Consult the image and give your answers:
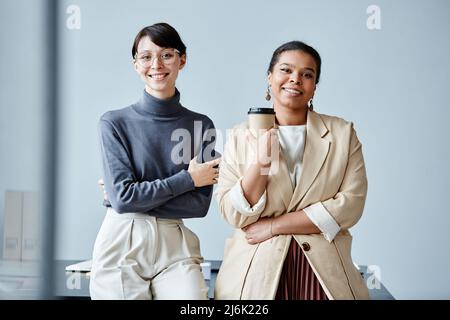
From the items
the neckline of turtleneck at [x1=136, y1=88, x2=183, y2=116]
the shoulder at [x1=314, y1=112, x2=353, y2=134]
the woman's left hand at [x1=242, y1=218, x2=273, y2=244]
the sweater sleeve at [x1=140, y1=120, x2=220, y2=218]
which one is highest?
the neckline of turtleneck at [x1=136, y1=88, x2=183, y2=116]

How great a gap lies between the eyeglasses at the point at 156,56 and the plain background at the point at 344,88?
0.07 metres

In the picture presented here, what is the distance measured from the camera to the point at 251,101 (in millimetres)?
1477

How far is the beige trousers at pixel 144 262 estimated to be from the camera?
1.38 metres

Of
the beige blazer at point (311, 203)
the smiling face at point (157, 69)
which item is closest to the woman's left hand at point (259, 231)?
the beige blazer at point (311, 203)

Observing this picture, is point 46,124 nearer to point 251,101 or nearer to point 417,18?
point 251,101

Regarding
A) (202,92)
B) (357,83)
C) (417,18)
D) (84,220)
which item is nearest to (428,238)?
(357,83)

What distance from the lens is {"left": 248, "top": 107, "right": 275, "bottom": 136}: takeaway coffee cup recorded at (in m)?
1.35

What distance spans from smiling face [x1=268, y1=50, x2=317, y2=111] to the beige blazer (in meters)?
0.07

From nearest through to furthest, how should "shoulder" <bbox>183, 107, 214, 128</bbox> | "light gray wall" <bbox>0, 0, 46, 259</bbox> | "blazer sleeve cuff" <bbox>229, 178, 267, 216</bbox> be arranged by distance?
"blazer sleeve cuff" <bbox>229, 178, 267, 216</bbox>, "shoulder" <bbox>183, 107, 214, 128</bbox>, "light gray wall" <bbox>0, 0, 46, 259</bbox>

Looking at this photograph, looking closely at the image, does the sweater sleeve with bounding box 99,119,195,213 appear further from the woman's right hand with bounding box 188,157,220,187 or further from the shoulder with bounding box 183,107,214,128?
the shoulder with bounding box 183,107,214,128

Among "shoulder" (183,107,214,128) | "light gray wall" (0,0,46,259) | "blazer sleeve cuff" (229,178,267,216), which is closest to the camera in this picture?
"blazer sleeve cuff" (229,178,267,216)

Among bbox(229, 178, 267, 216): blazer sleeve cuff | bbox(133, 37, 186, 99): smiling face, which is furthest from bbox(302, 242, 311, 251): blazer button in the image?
bbox(133, 37, 186, 99): smiling face

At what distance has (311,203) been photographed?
1.34 metres

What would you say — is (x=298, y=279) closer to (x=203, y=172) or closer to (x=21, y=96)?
(x=203, y=172)
